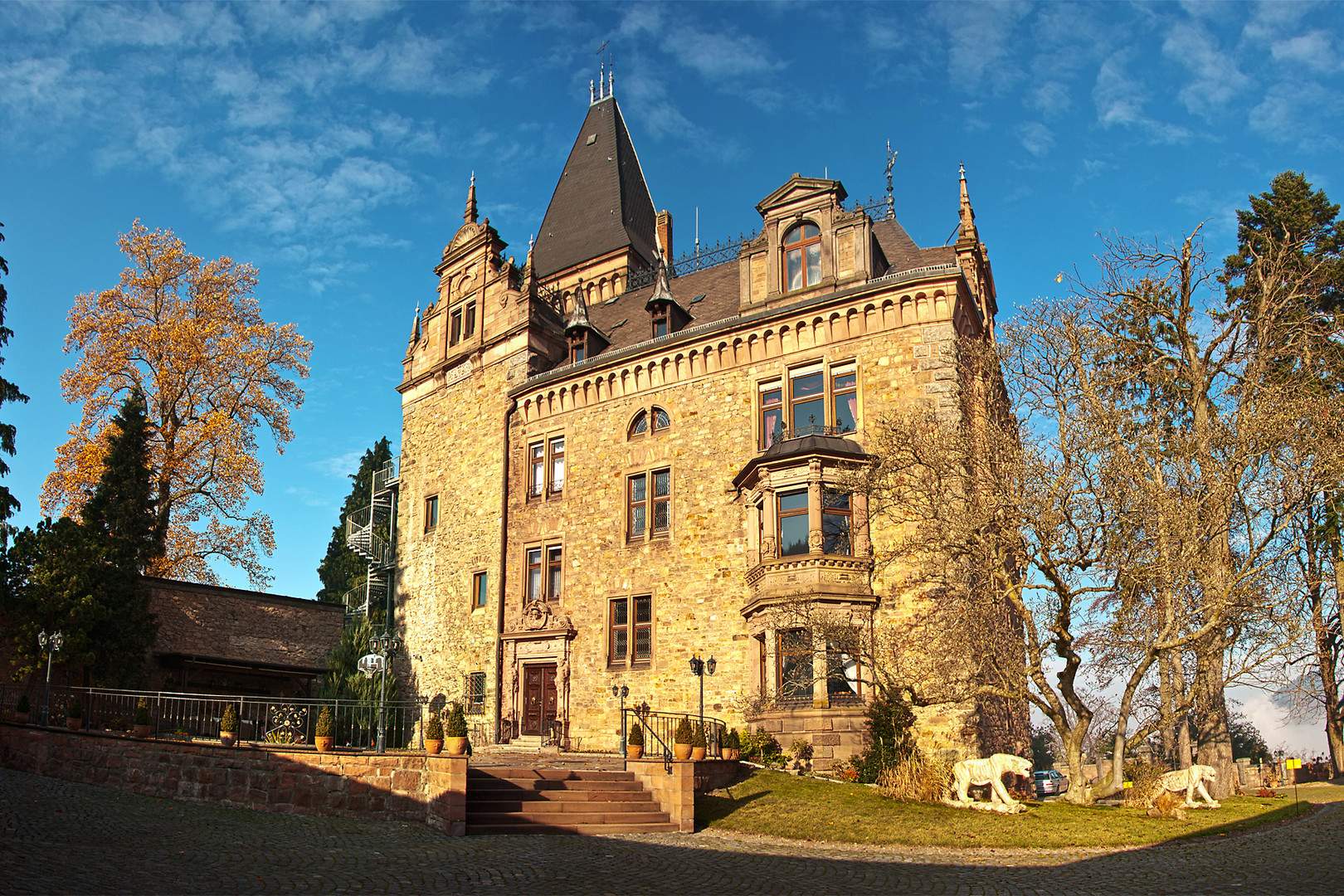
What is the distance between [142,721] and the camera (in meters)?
17.4

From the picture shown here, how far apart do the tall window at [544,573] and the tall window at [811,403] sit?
24.4ft

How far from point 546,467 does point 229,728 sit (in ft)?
45.8

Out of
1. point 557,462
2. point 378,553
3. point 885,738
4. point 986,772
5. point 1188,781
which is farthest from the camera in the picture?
point 378,553

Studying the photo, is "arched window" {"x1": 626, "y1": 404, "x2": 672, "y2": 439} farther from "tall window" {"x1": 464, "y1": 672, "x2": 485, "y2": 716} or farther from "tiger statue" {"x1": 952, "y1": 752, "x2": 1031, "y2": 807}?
"tiger statue" {"x1": 952, "y1": 752, "x2": 1031, "y2": 807}

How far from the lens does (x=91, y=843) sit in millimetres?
11641

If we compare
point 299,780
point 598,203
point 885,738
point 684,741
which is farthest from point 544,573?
point 598,203

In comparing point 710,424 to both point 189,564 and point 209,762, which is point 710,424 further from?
point 189,564

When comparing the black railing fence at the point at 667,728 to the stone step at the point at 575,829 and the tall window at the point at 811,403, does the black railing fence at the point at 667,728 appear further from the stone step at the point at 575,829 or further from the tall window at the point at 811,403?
the tall window at the point at 811,403

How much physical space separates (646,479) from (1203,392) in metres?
14.5

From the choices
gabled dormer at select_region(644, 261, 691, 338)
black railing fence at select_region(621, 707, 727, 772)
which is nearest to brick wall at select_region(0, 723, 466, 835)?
black railing fence at select_region(621, 707, 727, 772)

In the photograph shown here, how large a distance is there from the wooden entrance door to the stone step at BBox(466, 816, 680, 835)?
1152 cm

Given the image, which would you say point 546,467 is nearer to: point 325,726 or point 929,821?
point 325,726

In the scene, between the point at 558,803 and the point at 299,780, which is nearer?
the point at 299,780

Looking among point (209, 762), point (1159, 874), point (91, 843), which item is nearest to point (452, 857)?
point (91, 843)
